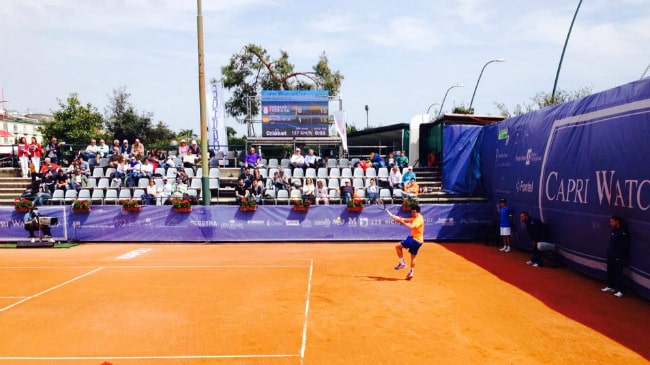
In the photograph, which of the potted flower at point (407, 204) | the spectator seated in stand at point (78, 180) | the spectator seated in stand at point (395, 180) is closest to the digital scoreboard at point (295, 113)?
the spectator seated in stand at point (395, 180)

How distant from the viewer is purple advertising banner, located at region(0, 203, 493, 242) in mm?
19594

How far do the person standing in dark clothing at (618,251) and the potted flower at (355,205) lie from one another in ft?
30.9

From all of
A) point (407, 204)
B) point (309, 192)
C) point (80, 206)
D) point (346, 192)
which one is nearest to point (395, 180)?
point (346, 192)

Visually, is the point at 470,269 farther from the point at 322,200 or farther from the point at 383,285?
the point at 322,200

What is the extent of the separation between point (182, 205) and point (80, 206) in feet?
12.9

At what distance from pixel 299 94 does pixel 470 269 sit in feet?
46.5

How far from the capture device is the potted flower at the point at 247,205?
19406 millimetres

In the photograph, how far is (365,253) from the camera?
1705cm

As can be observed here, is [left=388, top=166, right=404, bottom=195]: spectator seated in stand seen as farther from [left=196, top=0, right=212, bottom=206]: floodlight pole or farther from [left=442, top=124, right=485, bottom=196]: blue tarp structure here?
[left=196, top=0, right=212, bottom=206]: floodlight pole

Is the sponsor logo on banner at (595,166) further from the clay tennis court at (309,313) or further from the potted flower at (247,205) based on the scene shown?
the potted flower at (247,205)

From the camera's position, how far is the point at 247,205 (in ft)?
63.8

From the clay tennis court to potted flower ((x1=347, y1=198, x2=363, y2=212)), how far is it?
3943mm

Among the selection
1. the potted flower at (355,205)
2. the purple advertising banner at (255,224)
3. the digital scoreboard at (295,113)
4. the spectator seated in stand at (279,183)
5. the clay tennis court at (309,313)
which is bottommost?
the clay tennis court at (309,313)

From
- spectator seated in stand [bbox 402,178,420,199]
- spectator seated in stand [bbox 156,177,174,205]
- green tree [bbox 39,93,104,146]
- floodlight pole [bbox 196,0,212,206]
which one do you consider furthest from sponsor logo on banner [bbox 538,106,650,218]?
green tree [bbox 39,93,104,146]
